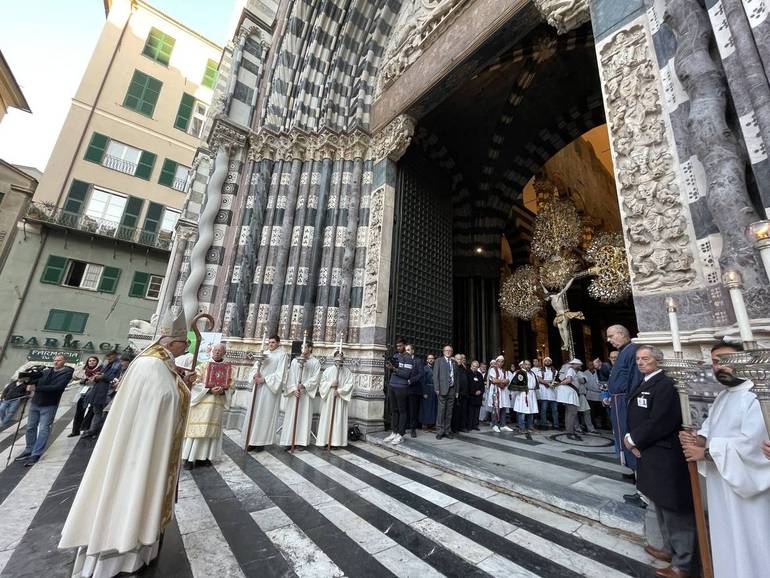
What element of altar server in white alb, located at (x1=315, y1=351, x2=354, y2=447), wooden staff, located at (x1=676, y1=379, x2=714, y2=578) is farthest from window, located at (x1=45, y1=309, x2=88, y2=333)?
wooden staff, located at (x1=676, y1=379, x2=714, y2=578)

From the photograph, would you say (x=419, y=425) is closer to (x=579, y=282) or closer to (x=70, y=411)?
(x=70, y=411)

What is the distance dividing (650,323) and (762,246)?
1.56 meters

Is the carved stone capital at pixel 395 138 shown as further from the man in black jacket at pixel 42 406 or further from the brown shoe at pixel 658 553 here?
the brown shoe at pixel 658 553

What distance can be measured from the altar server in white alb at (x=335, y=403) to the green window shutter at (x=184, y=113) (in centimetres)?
1832

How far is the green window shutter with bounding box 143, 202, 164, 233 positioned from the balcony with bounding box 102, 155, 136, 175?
5.83 ft

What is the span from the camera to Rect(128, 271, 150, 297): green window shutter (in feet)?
48.8

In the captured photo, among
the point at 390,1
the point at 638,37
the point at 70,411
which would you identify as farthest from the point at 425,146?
the point at 70,411

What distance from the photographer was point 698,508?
6.00ft

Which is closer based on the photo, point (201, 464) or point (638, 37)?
point (638, 37)

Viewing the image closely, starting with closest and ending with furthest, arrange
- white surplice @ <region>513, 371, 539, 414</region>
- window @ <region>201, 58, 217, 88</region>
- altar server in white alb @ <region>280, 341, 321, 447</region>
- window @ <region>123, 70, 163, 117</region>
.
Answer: altar server in white alb @ <region>280, 341, 321, 447</region> < white surplice @ <region>513, 371, 539, 414</region> < window @ <region>123, 70, 163, 117</region> < window @ <region>201, 58, 217, 88</region>

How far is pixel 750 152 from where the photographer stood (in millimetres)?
2205

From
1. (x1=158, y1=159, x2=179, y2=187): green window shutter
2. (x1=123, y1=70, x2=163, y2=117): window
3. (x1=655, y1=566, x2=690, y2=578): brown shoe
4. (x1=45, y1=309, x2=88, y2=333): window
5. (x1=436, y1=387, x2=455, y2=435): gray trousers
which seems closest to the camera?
(x1=655, y1=566, x2=690, y2=578): brown shoe

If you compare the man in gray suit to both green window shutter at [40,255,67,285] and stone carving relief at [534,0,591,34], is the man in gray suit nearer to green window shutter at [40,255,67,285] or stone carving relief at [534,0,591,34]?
stone carving relief at [534,0,591,34]

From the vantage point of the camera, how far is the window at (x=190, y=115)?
16.9m
